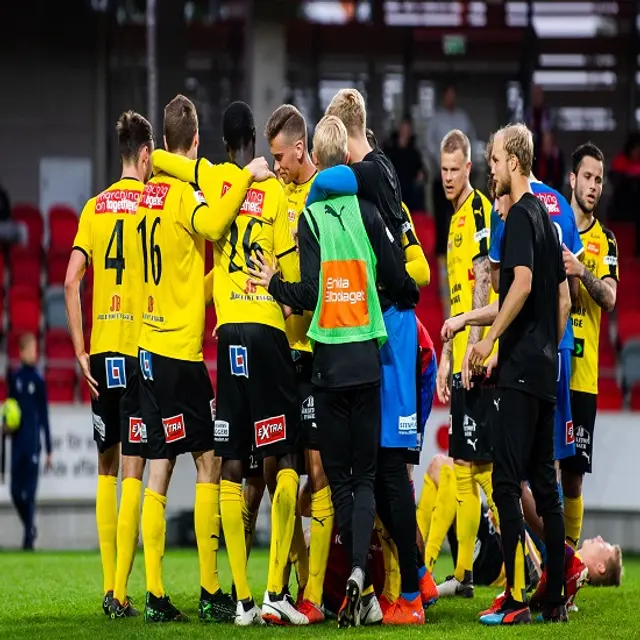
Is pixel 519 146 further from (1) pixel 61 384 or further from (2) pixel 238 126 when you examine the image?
(1) pixel 61 384

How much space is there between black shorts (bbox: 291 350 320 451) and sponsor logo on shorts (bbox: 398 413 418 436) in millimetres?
441

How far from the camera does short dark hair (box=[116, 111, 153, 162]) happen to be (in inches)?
285

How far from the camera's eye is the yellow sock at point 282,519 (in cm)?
673

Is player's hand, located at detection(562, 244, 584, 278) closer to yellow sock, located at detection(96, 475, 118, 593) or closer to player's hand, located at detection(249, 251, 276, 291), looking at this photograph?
player's hand, located at detection(249, 251, 276, 291)

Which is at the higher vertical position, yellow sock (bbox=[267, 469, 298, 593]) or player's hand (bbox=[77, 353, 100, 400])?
player's hand (bbox=[77, 353, 100, 400])

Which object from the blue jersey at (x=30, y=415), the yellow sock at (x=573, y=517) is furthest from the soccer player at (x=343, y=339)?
the blue jersey at (x=30, y=415)

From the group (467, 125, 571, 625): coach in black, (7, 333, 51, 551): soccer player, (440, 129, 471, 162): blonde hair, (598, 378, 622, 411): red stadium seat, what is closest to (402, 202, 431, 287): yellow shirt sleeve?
(467, 125, 571, 625): coach in black

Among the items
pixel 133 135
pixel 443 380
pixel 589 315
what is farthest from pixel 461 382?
pixel 133 135

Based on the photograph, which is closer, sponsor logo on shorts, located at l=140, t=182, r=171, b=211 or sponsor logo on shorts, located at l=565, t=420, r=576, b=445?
sponsor logo on shorts, located at l=140, t=182, r=171, b=211

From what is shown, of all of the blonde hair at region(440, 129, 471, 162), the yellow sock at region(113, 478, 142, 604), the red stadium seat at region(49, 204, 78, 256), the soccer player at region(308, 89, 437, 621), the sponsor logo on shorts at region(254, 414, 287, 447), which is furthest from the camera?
the red stadium seat at region(49, 204, 78, 256)

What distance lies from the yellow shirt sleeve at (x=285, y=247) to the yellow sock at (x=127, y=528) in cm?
129

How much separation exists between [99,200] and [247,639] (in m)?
2.53

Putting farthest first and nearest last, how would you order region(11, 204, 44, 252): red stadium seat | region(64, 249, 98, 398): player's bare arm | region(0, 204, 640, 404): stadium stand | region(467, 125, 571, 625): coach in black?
region(11, 204, 44, 252): red stadium seat
region(0, 204, 640, 404): stadium stand
region(64, 249, 98, 398): player's bare arm
region(467, 125, 571, 625): coach in black

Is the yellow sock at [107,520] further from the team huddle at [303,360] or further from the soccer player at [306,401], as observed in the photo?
the soccer player at [306,401]
